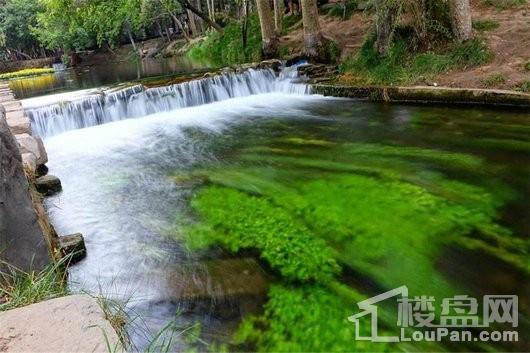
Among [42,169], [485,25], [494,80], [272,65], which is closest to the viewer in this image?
[42,169]

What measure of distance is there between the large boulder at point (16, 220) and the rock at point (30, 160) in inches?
113

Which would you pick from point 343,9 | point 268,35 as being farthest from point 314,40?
point 343,9

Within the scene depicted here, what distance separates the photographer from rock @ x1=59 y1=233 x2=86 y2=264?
414cm

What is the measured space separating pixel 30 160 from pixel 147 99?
5.46m

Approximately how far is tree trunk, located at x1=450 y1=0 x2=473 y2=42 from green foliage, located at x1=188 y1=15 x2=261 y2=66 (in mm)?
7875

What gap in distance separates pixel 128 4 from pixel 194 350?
64.2 ft

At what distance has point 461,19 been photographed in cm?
906

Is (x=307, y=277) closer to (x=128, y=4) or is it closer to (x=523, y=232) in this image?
(x=523, y=232)

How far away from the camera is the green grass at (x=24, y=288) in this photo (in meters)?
2.68

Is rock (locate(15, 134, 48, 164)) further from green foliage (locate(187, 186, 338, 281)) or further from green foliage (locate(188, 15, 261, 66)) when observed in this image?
green foliage (locate(188, 15, 261, 66))

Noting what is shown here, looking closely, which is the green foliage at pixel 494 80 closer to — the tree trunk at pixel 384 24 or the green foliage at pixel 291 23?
the tree trunk at pixel 384 24

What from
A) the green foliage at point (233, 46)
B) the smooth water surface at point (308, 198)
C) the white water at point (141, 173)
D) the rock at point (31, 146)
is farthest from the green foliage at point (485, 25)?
the rock at point (31, 146)

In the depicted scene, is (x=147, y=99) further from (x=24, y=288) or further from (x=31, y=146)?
(x=24, y=288)

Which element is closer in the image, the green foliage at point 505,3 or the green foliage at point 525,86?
the green foliage at point 525,86
